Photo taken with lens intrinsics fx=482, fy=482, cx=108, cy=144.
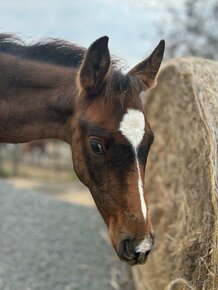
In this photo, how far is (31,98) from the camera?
13.1 feet

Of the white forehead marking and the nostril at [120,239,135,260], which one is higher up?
the white forehead marking

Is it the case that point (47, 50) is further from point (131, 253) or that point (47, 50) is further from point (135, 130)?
point (131, 253)

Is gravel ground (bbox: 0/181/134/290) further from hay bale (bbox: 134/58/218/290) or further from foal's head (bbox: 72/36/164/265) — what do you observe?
foal's head (bbox: 72/36/164/265)

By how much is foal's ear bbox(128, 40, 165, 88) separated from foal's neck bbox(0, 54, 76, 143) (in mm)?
525

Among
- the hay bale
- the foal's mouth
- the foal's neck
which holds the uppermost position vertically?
the foal's neck

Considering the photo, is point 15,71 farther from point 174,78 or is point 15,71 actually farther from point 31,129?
point 174,78

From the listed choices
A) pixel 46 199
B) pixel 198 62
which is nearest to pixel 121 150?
pixel 198 62

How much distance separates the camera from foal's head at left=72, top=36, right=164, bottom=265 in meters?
3.29

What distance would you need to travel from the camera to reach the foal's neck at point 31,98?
3910 millimetres

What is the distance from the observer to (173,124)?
695 centimetres

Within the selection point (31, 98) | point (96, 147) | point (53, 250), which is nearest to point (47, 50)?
point (31, 98)

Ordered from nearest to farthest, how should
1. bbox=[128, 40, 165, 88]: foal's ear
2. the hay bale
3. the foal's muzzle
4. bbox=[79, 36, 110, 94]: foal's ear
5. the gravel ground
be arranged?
1. the foal's muzzle
2. bbox=[79, 36, 110, 94]: foal's ear
3. bbox=[128, 40, 165, 88]: foal's ear
4. the hay bale
5. the gravel ground

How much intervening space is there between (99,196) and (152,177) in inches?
161

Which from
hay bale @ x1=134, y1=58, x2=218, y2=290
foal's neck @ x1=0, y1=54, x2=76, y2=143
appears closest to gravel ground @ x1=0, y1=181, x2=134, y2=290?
hay bale @ x1=134, y1=58, x2=218, y2=290
